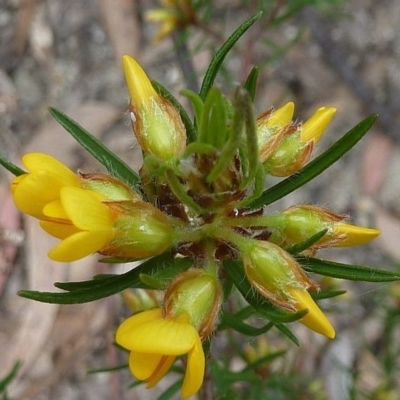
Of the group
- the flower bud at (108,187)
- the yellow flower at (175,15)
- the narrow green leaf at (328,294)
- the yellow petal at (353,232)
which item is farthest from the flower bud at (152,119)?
the yellow flower at (175,15)

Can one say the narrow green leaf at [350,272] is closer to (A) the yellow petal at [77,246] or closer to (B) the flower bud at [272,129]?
(B) the flower bud at [272,129]

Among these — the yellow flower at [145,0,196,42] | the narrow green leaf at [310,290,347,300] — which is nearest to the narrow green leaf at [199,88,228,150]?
the narrow green leaf at [310,290,347,300]

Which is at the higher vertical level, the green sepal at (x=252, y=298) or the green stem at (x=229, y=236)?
the green stem at (x=229, y=236)

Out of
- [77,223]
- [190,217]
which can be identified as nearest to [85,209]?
[77,223]

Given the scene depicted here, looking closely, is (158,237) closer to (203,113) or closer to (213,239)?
(213,239)

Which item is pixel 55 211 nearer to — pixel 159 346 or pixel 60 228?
pixel 60 228

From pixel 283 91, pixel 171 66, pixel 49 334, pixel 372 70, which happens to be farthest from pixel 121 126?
pixel 372 70
